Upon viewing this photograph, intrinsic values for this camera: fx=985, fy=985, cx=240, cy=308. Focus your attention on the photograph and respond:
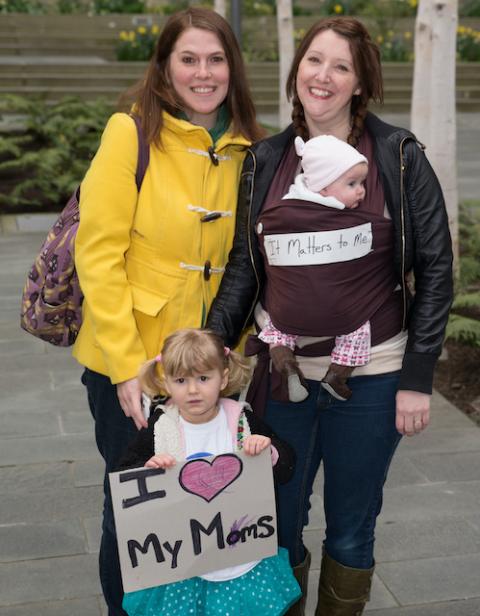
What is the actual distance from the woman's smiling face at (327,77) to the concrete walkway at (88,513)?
2.05 meters

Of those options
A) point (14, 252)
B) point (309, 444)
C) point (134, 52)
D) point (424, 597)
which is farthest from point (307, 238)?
point (134, 52)

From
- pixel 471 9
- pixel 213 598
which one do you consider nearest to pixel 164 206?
pixel 213 598

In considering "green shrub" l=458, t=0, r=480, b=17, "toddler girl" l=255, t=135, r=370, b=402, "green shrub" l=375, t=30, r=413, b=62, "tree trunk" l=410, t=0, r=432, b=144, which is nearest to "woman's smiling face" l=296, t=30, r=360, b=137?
"toddler girl" l=255, t=135, r=370, b=402

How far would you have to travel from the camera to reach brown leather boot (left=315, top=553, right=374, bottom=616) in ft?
10.9

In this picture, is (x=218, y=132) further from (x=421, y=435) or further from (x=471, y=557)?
(x=421, y=435)

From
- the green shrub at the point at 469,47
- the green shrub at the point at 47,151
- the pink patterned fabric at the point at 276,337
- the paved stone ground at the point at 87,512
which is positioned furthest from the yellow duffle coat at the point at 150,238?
the green shrub at the point at 469,47

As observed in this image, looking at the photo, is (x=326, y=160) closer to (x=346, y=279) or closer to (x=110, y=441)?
(x=346, y=279)

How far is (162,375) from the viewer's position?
3.15 metres

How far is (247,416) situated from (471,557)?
5.83 ft

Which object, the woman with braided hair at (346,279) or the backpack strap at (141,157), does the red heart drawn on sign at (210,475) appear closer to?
the woman with braided hair at (346,279)

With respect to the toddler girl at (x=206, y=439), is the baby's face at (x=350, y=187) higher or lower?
higher

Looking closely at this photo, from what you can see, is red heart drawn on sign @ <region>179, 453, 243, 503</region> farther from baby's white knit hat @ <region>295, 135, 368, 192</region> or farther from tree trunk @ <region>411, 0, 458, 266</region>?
tree trunk @ <region>411, 0, 458, 266</region>

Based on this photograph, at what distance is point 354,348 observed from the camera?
3.01 metres

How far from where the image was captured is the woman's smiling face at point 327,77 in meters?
3.01
